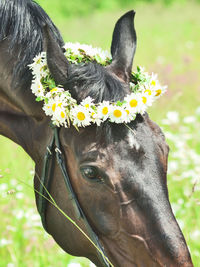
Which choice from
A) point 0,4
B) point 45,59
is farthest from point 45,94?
point 0,4

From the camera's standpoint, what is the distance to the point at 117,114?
2.25 meters

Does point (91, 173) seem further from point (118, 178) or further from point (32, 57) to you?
point (32, 57)

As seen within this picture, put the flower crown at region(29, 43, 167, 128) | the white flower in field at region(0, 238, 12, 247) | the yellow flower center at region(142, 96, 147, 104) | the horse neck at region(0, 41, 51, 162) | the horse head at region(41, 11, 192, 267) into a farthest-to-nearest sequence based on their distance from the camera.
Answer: the white flower in field at region(0, 238, 12, 247) < the horse neck at region(0, 41, 51, 162) < the yellow flower center at region(142, 96, 147, 104) < the flower crown at region(29, 43, 167, 128) < the horse head at region(41, 11, 192, 267)

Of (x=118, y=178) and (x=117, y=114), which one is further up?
(x=117, y=114)

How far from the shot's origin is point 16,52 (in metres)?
2.62

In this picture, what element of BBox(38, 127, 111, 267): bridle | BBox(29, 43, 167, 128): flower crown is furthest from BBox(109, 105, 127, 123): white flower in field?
BBox(38, 127, 111, 267): bridle

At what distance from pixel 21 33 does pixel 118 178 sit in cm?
107

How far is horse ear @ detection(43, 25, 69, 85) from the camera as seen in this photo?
229cm

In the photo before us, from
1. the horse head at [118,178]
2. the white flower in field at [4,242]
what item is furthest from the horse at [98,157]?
the white flower in field at [4,242]

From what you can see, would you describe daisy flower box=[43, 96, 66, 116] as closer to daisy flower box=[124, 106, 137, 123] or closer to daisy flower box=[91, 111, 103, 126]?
daisy flower box=[91, 111, 103, 126]

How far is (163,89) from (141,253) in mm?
959

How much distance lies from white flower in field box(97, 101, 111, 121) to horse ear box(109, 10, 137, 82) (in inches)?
13.9

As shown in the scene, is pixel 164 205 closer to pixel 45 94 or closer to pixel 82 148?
pixel 82 148

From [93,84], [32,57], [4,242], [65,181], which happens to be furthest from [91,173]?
[4,242]
